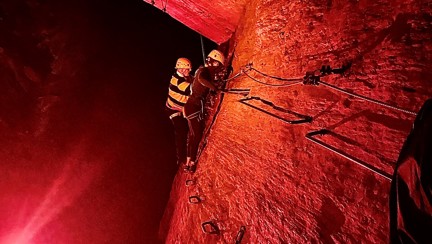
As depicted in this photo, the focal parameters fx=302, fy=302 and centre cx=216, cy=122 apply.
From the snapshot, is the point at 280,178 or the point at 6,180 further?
the point at 6,180

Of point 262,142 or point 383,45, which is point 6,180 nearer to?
point 262,142

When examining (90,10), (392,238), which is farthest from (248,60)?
(90,10)

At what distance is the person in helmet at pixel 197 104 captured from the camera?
20.8ft

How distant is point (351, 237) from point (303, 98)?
1640 millimetres

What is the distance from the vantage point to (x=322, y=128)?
3.10 meters

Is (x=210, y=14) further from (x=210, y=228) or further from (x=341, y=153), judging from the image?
(x=341, y=153)

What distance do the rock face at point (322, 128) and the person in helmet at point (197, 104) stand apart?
1.40 m

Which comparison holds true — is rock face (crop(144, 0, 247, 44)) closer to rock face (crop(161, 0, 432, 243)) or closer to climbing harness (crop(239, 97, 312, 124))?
rock face (crop(161, 0, 432, 243))

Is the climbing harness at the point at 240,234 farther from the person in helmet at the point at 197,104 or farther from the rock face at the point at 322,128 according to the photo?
the person in helmet at the point at 197,104

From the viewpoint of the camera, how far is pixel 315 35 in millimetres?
3781

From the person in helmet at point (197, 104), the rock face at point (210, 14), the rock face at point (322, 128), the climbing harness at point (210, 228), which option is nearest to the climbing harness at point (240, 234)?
the rock face at point (322, 128)

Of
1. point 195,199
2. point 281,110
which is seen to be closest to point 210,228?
point 195,199

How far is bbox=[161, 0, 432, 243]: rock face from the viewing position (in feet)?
8.09

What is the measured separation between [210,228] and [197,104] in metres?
2.92
